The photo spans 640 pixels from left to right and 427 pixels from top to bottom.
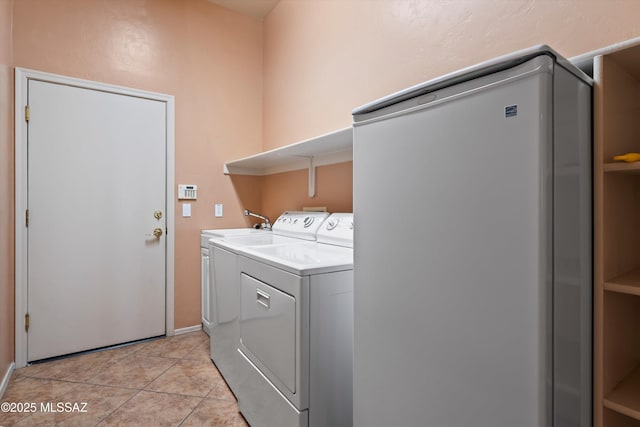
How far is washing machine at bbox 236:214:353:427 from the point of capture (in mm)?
1242

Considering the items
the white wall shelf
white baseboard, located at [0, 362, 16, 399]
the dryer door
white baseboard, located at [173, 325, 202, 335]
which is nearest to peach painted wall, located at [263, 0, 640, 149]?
the white wall shelf

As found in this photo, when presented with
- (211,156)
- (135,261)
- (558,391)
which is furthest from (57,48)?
(558,391)

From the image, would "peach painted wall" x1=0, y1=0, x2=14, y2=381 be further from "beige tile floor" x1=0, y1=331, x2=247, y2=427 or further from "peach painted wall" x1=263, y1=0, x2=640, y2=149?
"peach painted wall" x1=263, y1=0, x2=640, y2=149

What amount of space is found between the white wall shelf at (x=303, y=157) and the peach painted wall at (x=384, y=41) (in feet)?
0.70

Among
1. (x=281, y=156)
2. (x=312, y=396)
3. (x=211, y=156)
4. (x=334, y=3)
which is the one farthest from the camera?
(x=211, y=156)

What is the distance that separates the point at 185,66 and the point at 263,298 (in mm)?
2438

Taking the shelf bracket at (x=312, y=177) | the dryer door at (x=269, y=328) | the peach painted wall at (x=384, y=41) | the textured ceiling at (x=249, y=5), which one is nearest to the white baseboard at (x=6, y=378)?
the dryer door at (x=269, y=328)

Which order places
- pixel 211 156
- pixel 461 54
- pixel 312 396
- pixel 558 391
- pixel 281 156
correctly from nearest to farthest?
pixel 558 391, pixel 312 396, pixel 461 54, pixel 281 156, pixel 211 156

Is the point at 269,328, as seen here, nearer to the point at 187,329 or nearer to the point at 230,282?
the point at 230,282

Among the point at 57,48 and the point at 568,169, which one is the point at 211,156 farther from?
the point at 568,169

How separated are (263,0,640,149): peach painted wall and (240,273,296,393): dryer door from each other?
1338 millimetres

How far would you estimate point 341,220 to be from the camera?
201cm

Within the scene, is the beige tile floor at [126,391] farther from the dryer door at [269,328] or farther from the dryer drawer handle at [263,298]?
the dryer drawer handle at [263,298]

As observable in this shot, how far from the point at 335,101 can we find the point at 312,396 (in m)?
1.91
